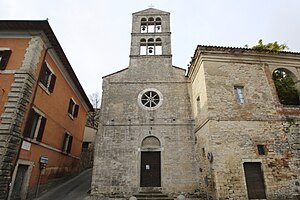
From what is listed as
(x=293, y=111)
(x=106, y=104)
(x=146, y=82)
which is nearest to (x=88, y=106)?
(x=106, y=104)

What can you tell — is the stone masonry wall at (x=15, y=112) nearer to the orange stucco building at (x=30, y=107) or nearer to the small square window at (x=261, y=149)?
the orange stucco building at (x=30, y=107)

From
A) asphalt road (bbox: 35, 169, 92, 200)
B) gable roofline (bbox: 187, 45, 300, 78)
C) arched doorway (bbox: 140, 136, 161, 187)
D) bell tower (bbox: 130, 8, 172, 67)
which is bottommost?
asphalt road (bbox: 35, 169, 92, 200)

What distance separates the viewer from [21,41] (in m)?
9.16

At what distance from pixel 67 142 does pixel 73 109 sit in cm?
261

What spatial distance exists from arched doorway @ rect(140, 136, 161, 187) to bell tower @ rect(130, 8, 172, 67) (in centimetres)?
586

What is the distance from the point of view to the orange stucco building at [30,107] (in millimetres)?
7645

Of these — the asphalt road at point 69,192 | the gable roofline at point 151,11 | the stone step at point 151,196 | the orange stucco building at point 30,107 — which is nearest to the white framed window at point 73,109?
the orange stucco building at point 30,107

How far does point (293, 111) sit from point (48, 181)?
14.3m

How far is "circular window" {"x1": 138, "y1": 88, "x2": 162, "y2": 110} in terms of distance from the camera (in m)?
12.5

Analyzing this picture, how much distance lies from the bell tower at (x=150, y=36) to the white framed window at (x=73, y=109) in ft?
18.0

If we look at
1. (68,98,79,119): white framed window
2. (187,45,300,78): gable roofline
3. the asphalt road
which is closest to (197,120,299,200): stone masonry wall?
(187,45,300,78): gable roofline

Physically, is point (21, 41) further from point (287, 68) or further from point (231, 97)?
point (287, 68)

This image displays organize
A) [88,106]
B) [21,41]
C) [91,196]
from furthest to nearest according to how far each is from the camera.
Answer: [88,106] → [91,196] → [21,41]

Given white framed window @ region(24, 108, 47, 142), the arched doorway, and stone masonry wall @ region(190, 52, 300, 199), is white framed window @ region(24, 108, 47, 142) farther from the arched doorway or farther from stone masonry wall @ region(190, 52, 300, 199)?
stone masonry wall @ region(190, 52, 300, 199)
